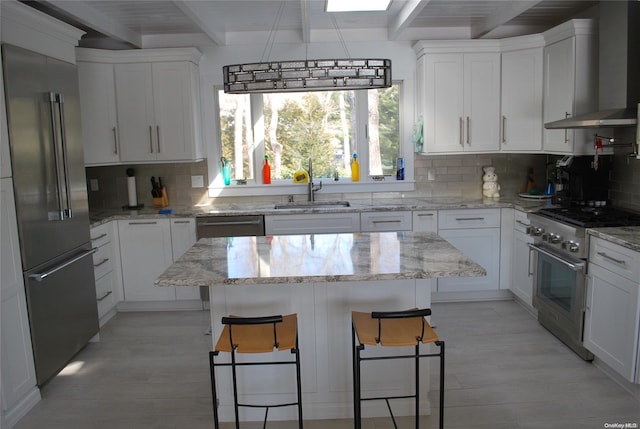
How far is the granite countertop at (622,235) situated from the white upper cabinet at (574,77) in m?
1.04

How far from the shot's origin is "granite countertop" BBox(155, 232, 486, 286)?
2344mm

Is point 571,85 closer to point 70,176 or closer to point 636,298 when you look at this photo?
point 636,298

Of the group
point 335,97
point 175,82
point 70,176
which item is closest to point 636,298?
point 335,97

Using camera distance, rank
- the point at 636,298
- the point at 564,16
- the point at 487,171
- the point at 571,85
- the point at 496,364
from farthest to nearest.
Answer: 1. the point at 487,171
2. the point at 564,16
3. the point at 571,85
4. the point at 496,364
5. the point at 636,298

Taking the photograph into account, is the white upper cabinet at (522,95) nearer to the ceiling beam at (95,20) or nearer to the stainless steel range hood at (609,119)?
the stainless steel range hood at (609,119)

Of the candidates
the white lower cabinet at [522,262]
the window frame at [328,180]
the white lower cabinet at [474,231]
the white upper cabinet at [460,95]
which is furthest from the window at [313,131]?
the white lower cabinet at [522,262]

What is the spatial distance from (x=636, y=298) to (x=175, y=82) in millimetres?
3985

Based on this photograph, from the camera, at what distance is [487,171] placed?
5.04 metres

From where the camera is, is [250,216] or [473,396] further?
[250,216]

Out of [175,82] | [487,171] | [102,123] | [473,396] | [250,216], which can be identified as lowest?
[473,396]

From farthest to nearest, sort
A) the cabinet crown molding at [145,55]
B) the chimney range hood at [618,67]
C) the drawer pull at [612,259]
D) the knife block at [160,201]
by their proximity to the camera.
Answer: the knife block at [160,201] < the cabinet crown molding at [145,55] < the chimney range hood at [618,67] < the drawer pull at [612,259]

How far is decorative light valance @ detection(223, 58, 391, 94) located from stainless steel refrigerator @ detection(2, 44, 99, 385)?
4.09ft

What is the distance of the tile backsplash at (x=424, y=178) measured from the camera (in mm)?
5137

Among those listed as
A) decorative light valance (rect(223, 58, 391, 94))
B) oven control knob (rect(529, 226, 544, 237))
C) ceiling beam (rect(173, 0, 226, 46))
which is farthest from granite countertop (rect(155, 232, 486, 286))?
ceiling beam (rect(173, 0, 226, 46))
